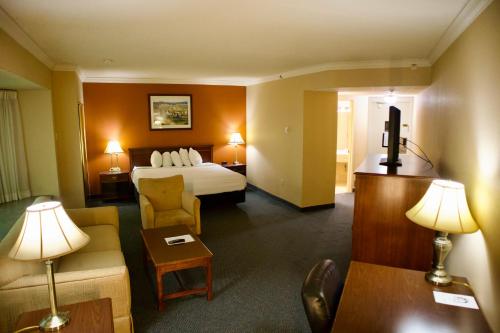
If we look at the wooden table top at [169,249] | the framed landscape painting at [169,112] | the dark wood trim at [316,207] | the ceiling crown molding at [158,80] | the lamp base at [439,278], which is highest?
the ceiling crown molding at [158,80]

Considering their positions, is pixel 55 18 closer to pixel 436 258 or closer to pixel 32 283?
pixel 32 283

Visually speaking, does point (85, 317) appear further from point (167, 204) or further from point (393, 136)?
point (393, 136)

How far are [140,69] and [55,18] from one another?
117 inches

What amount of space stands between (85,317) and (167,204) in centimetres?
283

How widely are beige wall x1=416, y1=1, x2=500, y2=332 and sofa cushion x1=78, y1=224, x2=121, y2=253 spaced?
3110mm

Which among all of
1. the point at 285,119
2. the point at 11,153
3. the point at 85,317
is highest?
the point at 285,119

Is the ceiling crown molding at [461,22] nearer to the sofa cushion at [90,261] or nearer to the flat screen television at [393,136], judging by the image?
the flat screen television at [393,136]

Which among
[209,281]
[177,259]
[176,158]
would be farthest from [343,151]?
[177,259]

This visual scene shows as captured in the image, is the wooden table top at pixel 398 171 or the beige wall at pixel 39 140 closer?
the wooden table top at pixel 398 171

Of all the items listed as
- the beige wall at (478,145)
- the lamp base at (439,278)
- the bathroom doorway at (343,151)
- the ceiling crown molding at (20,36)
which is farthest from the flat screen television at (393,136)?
→ the bathroom doorway at (343,151)

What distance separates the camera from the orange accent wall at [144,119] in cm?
684

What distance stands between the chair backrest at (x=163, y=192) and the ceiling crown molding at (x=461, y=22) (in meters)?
3.76

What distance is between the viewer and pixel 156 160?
6.94 metres

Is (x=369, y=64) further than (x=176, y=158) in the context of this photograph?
No
